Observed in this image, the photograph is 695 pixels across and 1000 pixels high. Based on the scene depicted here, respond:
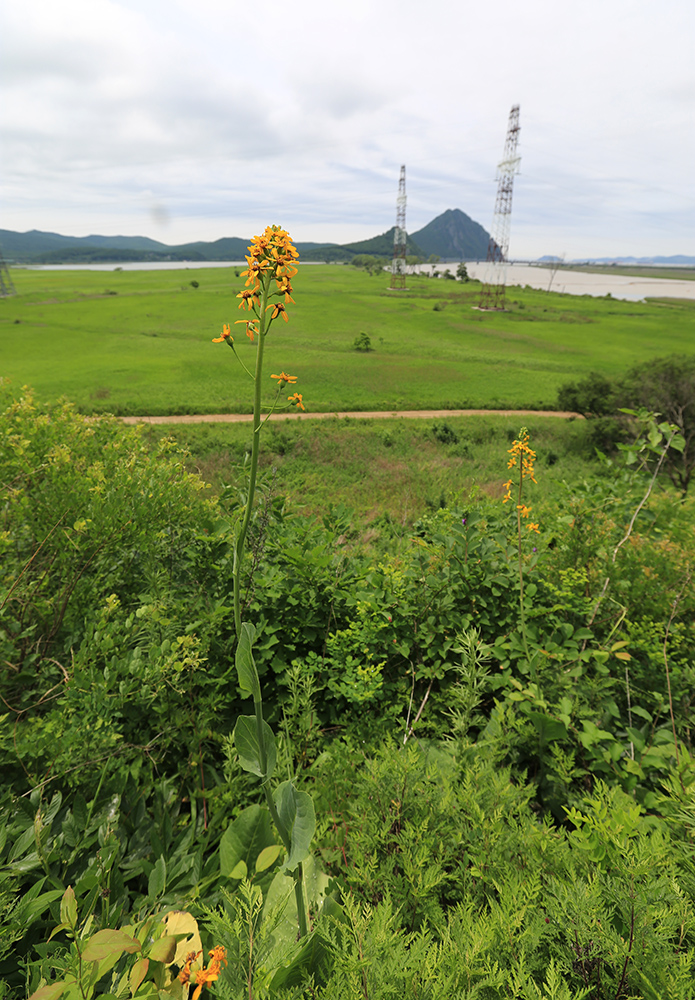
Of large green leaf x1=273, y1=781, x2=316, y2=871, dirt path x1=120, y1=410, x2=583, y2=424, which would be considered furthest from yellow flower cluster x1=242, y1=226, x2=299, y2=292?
dirt path x1=120, y1=410, x2=583, y2=424

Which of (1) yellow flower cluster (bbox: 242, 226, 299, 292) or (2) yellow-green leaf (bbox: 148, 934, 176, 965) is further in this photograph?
(1) yellow flower cluster (bbox: 242, 226, 299, 292)

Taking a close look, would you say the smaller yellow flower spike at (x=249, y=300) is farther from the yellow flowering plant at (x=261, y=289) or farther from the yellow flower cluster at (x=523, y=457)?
the yellow flower cluster at (x=523, y=457)

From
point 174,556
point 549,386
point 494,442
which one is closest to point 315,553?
point 174,556

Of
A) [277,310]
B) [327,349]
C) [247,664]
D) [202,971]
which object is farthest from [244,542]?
[327,349]

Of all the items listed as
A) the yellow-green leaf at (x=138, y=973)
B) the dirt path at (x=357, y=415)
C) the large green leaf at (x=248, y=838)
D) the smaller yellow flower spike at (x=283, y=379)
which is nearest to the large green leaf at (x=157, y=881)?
the large green leaf at (x=248, y=838)

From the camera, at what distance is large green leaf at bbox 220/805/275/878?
1714 mm

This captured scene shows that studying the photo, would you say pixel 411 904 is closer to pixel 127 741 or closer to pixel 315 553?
pixel 127 741

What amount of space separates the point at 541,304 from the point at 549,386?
5309 centimetres

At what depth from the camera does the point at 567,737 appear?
2.22 meters

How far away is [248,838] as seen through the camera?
175 centimetres

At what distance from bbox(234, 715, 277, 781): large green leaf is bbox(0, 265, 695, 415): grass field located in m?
1.46

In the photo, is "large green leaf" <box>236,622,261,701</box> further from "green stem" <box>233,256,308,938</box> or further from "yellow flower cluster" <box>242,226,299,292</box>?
"yellow flower cluster" <box>242,226,299,292</box>

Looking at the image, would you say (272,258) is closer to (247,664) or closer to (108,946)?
(247,664)

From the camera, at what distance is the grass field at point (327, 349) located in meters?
23.0
